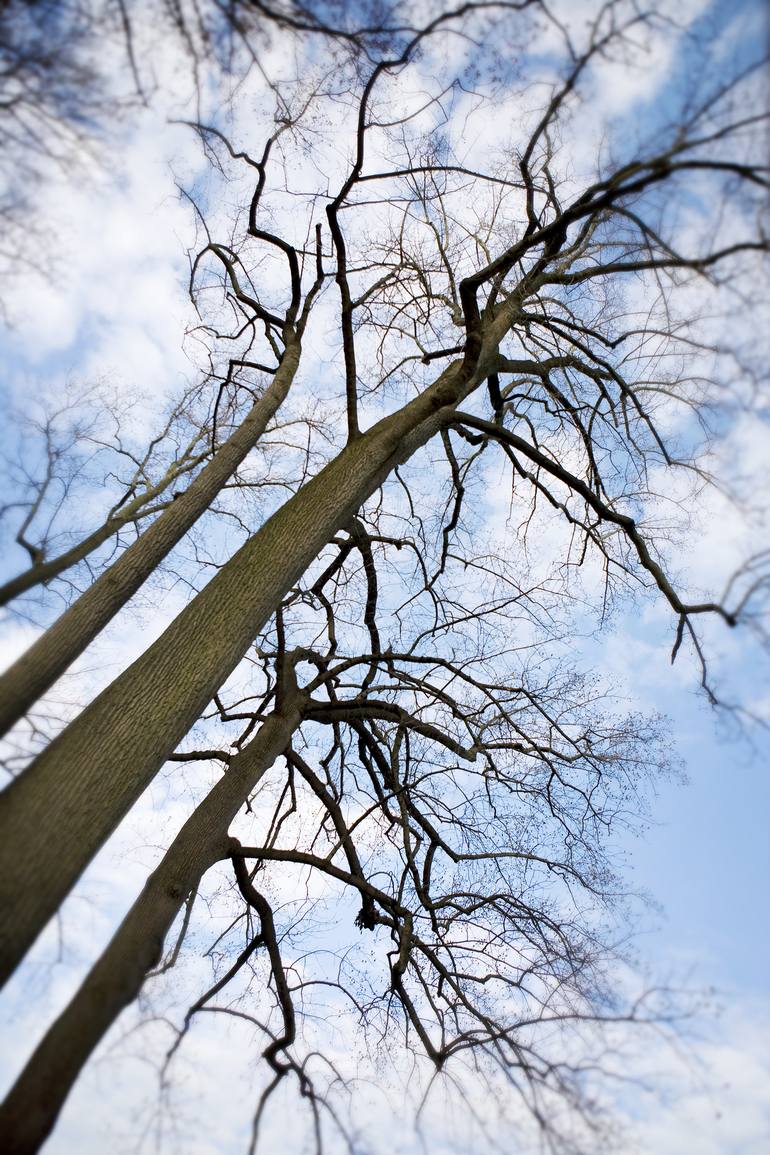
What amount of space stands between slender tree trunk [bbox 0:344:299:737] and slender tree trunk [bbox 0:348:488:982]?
0.77 ft

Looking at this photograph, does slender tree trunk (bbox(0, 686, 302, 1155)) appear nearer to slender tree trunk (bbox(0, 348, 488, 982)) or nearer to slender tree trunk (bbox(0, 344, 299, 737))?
slender tree trunk (bbox(0, 348, 488, 982))

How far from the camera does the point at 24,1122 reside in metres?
2.73

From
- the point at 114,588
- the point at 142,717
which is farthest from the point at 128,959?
the point at 114,588

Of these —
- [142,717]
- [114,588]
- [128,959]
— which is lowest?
[128,959]

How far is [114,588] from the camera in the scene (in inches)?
156

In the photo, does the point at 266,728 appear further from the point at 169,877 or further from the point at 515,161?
the point at 515,161

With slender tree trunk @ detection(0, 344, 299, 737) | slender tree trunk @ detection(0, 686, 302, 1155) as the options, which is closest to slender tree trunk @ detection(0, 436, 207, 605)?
slender tree trunk @ detection(0, 344, 299, 737)

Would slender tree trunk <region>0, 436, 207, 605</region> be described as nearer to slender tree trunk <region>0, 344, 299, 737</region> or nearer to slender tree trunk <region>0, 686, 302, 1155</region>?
slender tree trunk <region>0, 344, 299, 737</region>

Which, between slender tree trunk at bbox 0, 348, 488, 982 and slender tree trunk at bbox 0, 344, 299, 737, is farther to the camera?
slender tree trunk at bbox 0, 344, 299, 737

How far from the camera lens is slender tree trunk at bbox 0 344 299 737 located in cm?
335

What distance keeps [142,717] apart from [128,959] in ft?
3.20

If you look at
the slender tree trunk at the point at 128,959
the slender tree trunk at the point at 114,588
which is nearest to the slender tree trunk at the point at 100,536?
the slender tree trunk at the point at 114,588

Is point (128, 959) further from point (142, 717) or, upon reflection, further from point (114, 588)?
point (114, 588)

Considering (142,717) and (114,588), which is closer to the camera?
(142,717)
